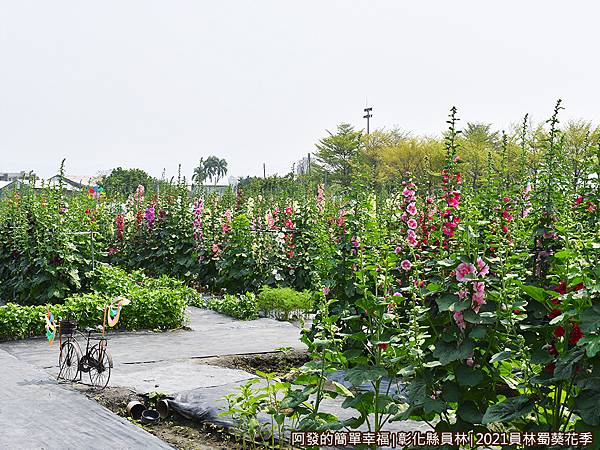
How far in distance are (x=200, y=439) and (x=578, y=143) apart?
30684 mm

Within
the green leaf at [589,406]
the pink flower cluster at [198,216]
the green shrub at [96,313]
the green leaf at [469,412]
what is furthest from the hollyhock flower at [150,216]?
the green leaf at [589,406]

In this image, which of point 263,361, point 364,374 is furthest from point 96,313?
point 364,374

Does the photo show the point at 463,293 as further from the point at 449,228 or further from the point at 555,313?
the point at 449,228

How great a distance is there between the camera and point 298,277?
996 centimetres

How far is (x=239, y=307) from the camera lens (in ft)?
29.0

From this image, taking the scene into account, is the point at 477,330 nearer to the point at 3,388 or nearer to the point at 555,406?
the point at 555,406

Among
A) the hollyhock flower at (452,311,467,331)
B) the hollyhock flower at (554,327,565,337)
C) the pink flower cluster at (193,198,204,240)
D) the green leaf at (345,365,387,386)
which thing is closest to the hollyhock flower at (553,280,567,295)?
the hollyhock flower at (554,327,565,337)

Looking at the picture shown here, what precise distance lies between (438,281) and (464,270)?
6.6 inches

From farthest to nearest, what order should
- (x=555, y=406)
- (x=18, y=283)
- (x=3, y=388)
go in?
(x=18, y=283) < (x=3, y=388) < (x=555, y=406)

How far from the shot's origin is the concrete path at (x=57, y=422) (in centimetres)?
397

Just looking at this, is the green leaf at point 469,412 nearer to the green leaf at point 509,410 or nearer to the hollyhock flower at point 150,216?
the green leaf at point 509,410

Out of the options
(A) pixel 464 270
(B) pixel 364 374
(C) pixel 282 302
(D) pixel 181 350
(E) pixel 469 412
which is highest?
(A) pixel 464 270

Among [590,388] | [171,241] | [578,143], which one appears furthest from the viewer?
[578,143]

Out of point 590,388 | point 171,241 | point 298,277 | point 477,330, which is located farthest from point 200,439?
point 171,241
